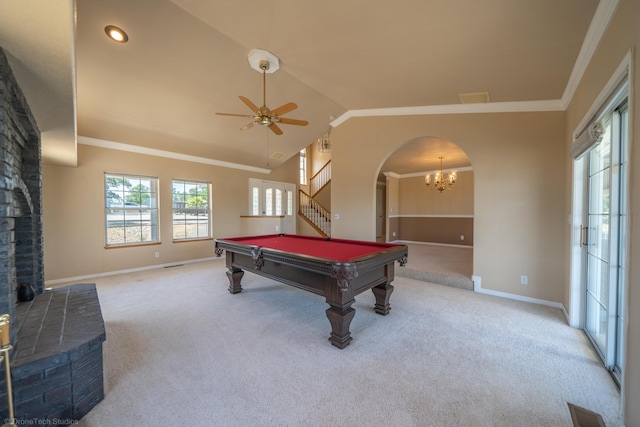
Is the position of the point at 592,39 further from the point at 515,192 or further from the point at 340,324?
→ the point at 340,324

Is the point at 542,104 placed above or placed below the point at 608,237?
above

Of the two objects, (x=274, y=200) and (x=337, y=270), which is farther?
(x=274, y=200)

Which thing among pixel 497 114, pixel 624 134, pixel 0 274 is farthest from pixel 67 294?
pixel 497 114

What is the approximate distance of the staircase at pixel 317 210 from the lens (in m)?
8.34

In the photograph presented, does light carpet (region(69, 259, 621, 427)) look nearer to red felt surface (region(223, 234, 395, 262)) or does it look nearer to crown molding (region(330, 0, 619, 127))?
red felt surface (region(223, 234, 395, 262))

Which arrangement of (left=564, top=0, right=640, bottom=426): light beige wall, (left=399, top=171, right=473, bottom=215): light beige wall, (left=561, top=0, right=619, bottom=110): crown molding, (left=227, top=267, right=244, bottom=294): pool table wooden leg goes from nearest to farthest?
(left=564, top=0, right=640, bottom=426): light beige wall < (left=561, top=0, right=619, bottom=110): crown molding < (left=227, top=267, right=244, bottom=294): pool table wooden leg < (left=399, top=171, right=473, bottom=215): light beige wall

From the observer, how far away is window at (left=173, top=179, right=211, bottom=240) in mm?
5661

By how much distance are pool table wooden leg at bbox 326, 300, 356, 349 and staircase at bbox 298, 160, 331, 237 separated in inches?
228

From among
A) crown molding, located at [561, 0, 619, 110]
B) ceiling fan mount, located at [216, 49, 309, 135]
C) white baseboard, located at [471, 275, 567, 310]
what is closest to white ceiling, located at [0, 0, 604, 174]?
crown molding, located at [561, 0, 619, 110]

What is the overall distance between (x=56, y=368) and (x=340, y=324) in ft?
6.17

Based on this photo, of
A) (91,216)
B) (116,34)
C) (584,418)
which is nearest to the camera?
(584,418)

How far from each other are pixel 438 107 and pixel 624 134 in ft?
8.03

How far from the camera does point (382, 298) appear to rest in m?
2.83

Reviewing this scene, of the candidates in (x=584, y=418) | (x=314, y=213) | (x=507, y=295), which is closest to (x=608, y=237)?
(x=584, y=418)
